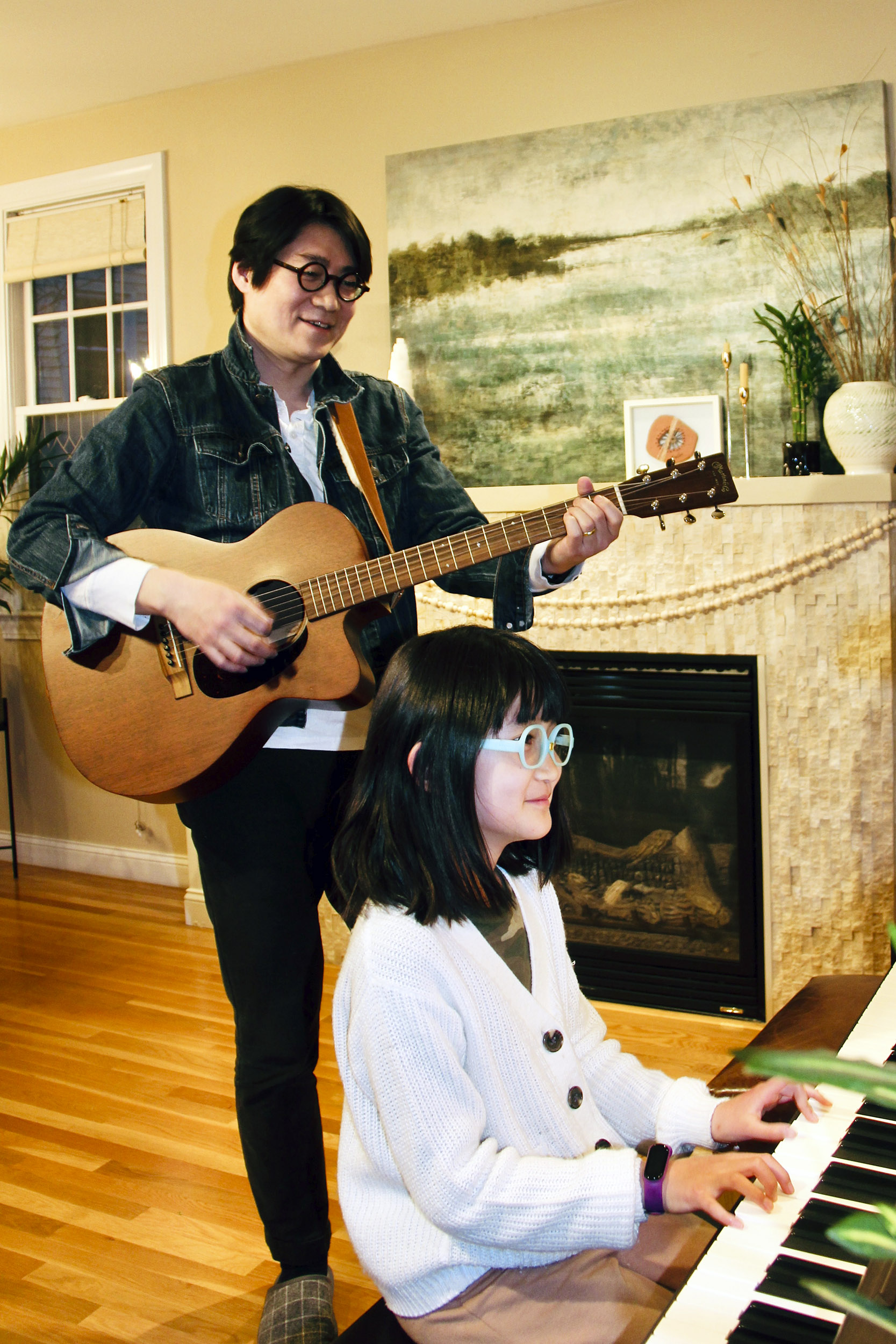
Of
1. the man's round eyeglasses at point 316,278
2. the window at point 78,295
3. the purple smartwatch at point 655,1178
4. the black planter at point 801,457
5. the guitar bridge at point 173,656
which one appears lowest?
the purple smartwatch at point 655,1178

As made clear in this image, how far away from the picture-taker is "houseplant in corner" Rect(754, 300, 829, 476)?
108 inches

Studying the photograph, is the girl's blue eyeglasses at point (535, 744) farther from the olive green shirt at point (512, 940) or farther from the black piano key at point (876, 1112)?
the black piano key at point (876, 1112)

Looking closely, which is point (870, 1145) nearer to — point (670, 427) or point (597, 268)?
point (670, 427)

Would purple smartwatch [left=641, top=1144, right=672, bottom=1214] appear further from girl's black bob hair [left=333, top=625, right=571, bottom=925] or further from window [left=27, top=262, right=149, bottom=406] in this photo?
window [left=27, top=262, right=149, bottom=406]

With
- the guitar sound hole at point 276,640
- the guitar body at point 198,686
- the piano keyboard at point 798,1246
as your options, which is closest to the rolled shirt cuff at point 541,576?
the guitar body at point 198,686

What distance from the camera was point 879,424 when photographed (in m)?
2.62

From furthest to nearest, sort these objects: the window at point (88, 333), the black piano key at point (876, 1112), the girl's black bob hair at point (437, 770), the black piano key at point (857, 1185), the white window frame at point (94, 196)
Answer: the window at point (88, 333), the white window frame at point (94, 196), the girl's black bob hair at point (437, 770), the black piano key at point (876, 1112), the black piano key at point (857, 1185)

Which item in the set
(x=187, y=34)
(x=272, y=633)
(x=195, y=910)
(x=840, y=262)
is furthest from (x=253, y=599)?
(x=187, y=34)

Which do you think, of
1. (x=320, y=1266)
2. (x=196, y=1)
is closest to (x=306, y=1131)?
(x=320, y=1266)

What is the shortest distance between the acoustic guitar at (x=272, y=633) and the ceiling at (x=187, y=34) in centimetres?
226

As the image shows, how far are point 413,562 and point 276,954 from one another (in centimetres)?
56

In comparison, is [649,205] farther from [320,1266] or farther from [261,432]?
[320,1266]

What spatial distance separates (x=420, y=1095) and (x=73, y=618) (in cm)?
86

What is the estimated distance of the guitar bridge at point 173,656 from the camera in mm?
1580
